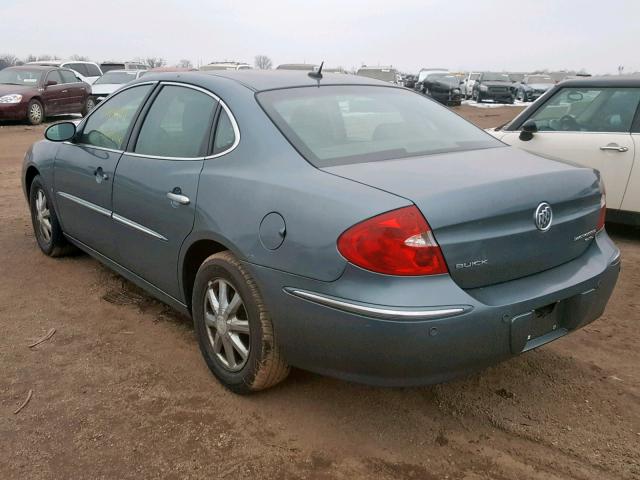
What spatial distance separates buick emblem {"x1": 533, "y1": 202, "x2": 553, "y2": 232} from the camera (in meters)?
2.52

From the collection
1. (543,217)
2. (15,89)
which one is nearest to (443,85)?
(15,89)

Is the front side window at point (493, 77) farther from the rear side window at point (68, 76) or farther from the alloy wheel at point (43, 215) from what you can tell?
the alloy wheel at point (43, 215)

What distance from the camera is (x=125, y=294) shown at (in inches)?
169

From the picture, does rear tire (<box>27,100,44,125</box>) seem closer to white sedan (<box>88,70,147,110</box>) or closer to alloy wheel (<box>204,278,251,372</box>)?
white sedan (<box>88,70,147,110</box>)

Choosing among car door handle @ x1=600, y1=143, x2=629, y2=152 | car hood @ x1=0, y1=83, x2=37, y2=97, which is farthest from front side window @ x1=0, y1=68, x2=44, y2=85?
car door handle @ x1=600, y1=143, x2=629, y2=152

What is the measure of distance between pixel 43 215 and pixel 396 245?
3.77 metres

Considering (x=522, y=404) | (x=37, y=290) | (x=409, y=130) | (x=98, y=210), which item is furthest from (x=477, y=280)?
(x=37, y=290)

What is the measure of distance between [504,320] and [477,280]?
185 mm

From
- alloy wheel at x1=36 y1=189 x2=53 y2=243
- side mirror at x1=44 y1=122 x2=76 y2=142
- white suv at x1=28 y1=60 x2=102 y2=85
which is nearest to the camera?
side mirror at x1=44 y1=122 x2=76 y2=142

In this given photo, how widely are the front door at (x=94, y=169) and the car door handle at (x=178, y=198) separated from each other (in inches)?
30.3

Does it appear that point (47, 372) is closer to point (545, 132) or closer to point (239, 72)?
point (239, 72)

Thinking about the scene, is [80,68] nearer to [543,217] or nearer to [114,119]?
[114,119]

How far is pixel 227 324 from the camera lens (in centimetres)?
291

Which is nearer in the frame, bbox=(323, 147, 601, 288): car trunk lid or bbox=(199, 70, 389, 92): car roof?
bbox=(323, 147, 601, 288): car trunk lid
